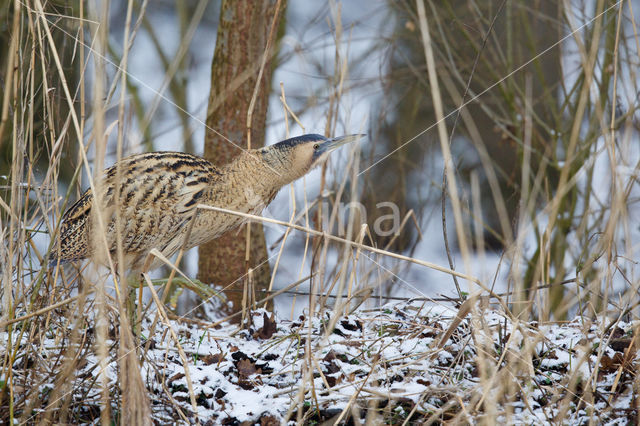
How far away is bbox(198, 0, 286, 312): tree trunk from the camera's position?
330 centimetres

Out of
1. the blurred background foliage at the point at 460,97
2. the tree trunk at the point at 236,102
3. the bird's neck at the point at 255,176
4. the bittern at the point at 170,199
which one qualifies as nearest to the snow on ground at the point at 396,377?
the blurred background foliage at the point at 460,97

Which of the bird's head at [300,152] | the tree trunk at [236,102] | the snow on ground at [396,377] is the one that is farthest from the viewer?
the tree trunk at [236,102]

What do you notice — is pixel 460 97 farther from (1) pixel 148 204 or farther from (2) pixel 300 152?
(1) pixel 148 204

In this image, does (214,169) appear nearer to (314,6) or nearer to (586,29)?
(586,29)

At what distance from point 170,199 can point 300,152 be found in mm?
644

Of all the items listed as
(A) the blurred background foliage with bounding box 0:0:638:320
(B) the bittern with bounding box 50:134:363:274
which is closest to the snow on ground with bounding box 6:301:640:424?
(A) the blurred background foliage with bounding box 0:0:638:320

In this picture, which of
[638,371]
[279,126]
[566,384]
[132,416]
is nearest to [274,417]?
[132,416]

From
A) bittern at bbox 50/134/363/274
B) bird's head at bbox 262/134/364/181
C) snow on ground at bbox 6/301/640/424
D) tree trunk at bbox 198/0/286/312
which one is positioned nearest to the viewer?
snow on ground at bbox 6/301/640/424

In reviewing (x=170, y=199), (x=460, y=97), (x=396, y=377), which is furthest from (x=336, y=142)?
(x=396, y=377)

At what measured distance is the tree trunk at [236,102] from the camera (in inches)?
130

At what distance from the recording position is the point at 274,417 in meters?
2.00

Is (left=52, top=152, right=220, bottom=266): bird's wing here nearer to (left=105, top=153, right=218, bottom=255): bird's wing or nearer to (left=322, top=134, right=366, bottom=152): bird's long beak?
(left=105, top=153, right=218, bottom=255): bird's wing

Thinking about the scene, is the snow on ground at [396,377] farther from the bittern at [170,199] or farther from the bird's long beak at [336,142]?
the bird's long beak at [336,142]

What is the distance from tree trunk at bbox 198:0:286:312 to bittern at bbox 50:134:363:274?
24cm
